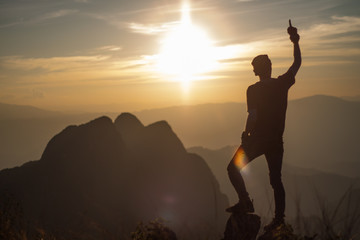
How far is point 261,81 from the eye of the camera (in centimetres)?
613

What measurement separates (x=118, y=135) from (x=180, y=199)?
20.2m

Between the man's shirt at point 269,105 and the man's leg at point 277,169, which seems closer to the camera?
the man's shirt at point 269,105

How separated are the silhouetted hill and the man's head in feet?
157

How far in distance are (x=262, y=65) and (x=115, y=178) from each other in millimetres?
69613

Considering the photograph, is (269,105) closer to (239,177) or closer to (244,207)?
(239,177)

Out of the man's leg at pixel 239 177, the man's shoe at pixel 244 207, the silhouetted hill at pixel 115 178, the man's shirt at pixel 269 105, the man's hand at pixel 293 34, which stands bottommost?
the silhouetted hill at pixel 115 178

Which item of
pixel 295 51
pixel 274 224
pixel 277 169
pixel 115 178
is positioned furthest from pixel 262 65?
pixel 115 178

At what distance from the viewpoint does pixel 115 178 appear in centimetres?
7306

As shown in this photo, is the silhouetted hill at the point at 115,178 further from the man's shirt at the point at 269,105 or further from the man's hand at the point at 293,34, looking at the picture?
the man's hand at the point at 293,34

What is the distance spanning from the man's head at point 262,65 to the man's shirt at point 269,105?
163 millimetres

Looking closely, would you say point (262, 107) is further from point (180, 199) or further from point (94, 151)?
point (180, 199)

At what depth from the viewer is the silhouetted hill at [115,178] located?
5850 centimetres

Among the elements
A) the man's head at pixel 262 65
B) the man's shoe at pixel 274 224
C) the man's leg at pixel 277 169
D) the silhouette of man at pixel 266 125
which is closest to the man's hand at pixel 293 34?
the silhouette of man at pixel 266 125

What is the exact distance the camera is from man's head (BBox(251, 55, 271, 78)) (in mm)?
6117
